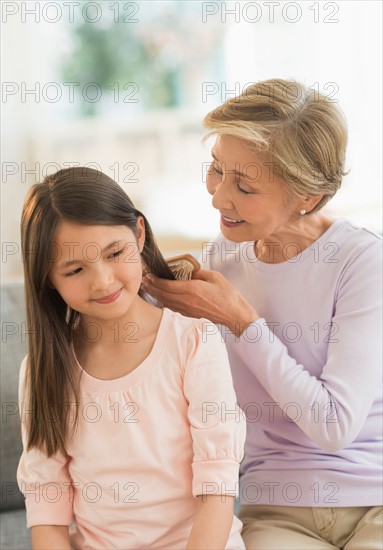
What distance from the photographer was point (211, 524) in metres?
1.24

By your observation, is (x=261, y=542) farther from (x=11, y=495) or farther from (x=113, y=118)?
(x=113, y=118)

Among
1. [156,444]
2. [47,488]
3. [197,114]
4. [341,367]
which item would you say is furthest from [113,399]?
[197,114]

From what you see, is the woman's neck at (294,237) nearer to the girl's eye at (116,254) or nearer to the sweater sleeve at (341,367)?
the sweater sleeve at (341,367)

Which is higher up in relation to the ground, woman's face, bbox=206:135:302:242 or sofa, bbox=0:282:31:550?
woman's face, bbox=206:135:302:242

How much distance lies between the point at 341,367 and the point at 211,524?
0.37 metres

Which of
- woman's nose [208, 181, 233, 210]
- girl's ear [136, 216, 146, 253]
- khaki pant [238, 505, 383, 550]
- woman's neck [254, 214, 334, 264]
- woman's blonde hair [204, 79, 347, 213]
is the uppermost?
woman's blonde hair [204, 79, 347, 213]

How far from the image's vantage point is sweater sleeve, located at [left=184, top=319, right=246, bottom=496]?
127 centimetres

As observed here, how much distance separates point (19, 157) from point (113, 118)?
25.0 inches

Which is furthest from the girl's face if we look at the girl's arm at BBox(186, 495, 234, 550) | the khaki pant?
the khaki pant

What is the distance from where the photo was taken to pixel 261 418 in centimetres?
157

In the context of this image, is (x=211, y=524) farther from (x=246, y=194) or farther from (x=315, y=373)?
(x=246, y=194)

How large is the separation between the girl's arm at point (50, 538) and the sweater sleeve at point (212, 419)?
0.83ft

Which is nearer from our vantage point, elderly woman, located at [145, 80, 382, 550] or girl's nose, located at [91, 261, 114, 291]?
girl's nose, located at [91, 261, 114, 291]

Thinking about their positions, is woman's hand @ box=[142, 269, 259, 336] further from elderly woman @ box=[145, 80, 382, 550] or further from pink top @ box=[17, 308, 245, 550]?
pink top @ box=[17, 308, 245, 550]
